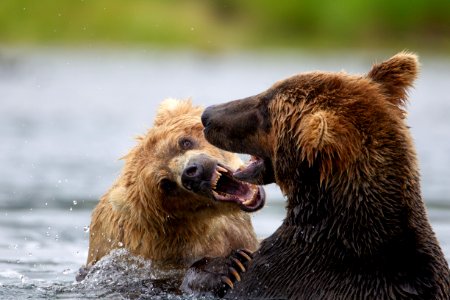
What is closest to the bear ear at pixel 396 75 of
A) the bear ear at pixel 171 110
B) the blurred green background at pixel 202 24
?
the bear ear at pixel 171 110

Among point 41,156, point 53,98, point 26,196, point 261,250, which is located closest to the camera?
point 261,250

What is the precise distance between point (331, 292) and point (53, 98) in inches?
801

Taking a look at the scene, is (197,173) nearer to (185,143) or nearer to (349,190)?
(185,143)

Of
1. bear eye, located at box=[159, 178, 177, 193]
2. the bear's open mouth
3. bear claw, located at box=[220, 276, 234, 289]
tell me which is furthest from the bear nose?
bear claw, located at box=[220, 276, 234, 289]

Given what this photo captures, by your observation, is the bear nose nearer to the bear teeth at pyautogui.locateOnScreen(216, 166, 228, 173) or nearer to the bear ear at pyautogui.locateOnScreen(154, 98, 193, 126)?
the bear teeth at pyautogui.locateOnScreen(216, 166, 228, 173)

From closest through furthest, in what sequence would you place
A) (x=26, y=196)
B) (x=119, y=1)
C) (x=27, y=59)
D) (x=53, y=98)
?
(x=26, y=196), (x=53, y=98), (x=27, y=59), (x=119, y=1)

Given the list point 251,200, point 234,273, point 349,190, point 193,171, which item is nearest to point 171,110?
point 193,171

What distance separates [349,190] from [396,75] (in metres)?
0.86

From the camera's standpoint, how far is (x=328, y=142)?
5820mm

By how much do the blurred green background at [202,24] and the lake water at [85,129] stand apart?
0.76 m

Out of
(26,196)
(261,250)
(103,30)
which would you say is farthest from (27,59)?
(261,250)

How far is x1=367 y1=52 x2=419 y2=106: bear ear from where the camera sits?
6.44 m

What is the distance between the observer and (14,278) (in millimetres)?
8656

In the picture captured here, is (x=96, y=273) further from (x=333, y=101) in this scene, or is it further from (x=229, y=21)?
(x=229, y=21)
